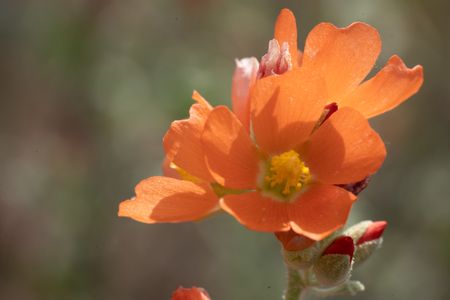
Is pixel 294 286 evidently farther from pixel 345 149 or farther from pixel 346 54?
pixel 346 54

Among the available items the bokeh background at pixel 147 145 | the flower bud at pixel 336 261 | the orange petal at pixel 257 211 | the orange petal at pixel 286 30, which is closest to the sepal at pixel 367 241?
the flower bud at pixel 336 261

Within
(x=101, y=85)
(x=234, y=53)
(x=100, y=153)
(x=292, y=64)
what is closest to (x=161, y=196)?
(x=292, y=64)

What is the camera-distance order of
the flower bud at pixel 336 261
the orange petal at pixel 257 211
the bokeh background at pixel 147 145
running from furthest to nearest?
the bokeh background at pixel 147 145 < the flower bud at pixel 336 261 < the orange petal at pixel 257 211

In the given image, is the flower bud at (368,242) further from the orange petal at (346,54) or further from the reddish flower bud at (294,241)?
the orange petal at (346,54)

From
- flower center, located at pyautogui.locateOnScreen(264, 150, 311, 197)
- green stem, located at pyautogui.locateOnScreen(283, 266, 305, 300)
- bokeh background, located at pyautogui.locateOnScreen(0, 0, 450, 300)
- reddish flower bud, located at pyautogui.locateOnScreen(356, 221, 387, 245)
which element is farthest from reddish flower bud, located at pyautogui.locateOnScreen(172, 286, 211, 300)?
bokeh background, located at pyautogui.locateOnScreen(0, 0, 450, 300)

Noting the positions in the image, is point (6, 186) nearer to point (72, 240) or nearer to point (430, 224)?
point (72, 240)

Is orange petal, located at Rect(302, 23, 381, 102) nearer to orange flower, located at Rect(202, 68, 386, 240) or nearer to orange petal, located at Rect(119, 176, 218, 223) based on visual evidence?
orange flower, located at Rect(202, 68, 386, 240)
